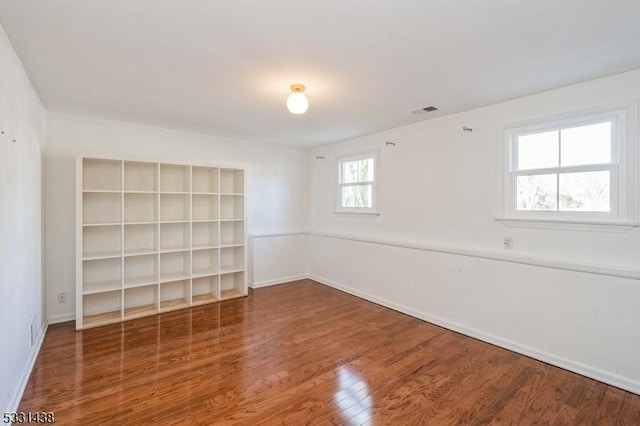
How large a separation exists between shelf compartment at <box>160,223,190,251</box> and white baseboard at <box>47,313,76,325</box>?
1.19m

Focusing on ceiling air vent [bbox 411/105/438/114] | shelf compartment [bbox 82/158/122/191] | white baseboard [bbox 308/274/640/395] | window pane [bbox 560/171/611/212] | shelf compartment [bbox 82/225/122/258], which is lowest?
white baseboard [bbox 308/274/640/395]

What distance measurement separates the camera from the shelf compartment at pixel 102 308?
11.4ft

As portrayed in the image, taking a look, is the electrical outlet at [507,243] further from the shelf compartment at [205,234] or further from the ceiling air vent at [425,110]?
the shelf compartment at [205,234]

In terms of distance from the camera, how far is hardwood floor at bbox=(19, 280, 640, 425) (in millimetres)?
2014

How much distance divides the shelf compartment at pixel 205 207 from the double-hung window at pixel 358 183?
1.96 metres

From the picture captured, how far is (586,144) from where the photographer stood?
2572 mm

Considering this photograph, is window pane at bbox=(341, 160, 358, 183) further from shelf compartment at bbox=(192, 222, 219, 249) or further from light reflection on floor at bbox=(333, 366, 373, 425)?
light reflection on floor at bbox=(333, 366, 373, 425)

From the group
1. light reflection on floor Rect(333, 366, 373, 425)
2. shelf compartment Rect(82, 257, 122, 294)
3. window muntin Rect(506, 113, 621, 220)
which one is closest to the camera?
light reflection on floor Rect(333, 366, 373, 425)

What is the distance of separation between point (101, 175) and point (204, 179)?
4.06 feet

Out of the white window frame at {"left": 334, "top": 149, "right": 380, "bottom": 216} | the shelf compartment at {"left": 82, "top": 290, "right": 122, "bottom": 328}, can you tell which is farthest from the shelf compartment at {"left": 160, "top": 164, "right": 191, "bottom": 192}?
the white window frame at {"left": 334, "top": 149, "right": 380, "bottom": 216}

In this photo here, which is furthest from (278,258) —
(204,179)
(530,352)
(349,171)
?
(530,352)

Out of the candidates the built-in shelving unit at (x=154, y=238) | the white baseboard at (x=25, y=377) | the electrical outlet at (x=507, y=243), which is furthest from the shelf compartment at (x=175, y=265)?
the electrical outlet at (x=507, y=243)

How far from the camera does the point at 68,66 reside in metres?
2.29

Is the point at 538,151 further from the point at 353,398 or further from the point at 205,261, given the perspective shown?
the point at 205,261
